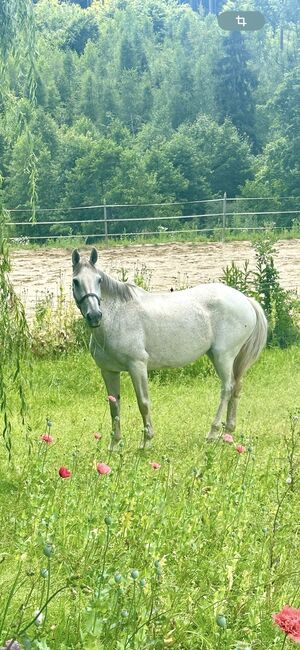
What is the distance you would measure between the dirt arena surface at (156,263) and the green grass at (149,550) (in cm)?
675

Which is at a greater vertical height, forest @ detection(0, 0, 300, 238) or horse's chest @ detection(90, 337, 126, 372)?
forest @ detection(0, 0, 300, 238)

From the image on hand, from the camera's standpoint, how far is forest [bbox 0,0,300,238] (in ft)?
48.5

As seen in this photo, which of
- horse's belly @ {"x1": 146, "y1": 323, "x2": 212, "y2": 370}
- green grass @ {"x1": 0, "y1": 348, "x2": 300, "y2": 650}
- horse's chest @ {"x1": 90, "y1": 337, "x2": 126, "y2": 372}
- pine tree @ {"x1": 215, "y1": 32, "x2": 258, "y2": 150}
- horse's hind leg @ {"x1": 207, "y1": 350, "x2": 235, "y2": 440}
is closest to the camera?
green grass @ {"x1": 0, "y1": 348, "x2": 300, "y2": 650}

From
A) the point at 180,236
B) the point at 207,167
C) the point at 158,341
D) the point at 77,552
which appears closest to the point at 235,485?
the point at 77,552

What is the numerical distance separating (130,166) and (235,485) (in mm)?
11276

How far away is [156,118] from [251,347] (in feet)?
29.5

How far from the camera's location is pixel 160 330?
6430mm

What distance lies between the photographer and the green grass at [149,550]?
2938 mm

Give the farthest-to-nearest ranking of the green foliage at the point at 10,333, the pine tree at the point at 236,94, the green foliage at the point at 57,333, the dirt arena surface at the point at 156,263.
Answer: the pine tree at the point at 236,94
the dirt arena surface at the point at 156,263
the green foliage at the point at 57,333
the green foliage at the point at 10,333

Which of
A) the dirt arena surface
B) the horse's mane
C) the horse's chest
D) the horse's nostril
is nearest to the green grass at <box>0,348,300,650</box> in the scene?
the horse's chest

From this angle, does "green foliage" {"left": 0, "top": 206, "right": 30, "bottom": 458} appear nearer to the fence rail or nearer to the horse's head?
the horse's head

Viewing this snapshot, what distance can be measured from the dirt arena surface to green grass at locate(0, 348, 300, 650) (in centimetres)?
675
